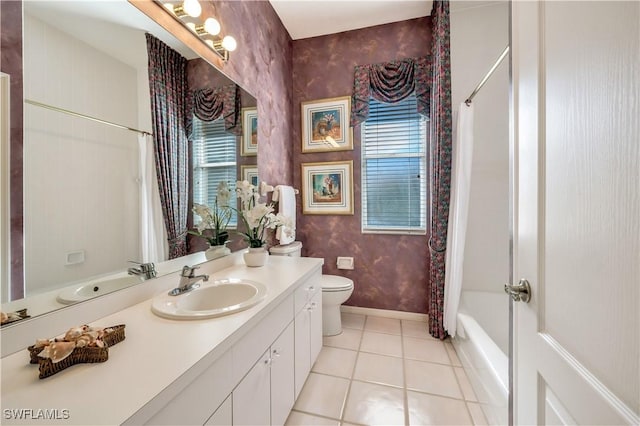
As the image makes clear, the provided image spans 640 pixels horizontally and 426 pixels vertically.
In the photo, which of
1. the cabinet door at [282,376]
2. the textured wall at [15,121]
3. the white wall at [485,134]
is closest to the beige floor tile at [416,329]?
the white wall at [485,134]

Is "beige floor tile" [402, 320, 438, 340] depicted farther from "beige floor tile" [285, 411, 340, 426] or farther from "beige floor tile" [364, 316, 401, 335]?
"beige floor tile" [285, 411, 340, 426]

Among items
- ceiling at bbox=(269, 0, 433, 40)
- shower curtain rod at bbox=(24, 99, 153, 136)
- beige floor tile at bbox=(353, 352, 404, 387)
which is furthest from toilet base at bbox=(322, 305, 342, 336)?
ceiling at bbox=(269, 0, 433, 40)

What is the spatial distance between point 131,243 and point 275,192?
1.25 metres

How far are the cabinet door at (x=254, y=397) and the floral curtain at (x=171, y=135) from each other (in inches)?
27.2

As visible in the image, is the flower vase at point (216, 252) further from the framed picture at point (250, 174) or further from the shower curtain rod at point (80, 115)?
the shower curtain rod at point (80, 115)

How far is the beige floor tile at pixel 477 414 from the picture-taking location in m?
1.32

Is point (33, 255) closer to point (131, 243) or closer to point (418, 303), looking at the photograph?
point (131, 243)

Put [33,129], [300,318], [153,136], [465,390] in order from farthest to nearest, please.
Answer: [465,390] → [300,318] → [153,136] → [33,129]

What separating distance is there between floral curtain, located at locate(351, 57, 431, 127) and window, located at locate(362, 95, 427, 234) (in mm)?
99

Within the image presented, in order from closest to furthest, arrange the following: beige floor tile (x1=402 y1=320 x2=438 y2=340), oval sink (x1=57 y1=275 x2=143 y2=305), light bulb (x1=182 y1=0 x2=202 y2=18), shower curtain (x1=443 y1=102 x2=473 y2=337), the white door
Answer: the white door → oval sink (x1=57 y1=275 x2=143 y2=305) → light bulb (x1=182 y1=0 x2=202 y2=18) → shower curtain (x1=443 y1=102 x2=473 y2=337) → beige floor tile (x1=402 y1=320 x2=438 y2=340)

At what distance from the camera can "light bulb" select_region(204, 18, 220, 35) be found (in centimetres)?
145

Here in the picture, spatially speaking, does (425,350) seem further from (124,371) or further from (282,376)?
(124,371)

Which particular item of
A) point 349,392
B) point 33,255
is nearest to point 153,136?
point 33,255

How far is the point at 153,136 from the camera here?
3.80 ft
